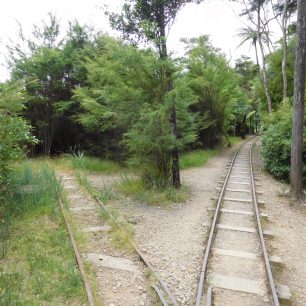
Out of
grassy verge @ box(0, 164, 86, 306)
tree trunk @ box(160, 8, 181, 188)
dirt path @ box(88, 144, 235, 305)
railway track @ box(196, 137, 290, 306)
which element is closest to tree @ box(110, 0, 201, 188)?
tree trunk @ box(160, 8, 181, 188)

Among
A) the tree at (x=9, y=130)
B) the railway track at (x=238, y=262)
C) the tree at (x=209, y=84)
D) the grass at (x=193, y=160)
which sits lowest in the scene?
the railway track at (x=238, y=262)

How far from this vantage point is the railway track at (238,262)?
3740mm

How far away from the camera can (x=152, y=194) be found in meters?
8.07

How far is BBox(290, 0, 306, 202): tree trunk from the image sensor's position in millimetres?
7449

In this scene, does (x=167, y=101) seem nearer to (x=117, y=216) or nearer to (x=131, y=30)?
(x=131, y=30)

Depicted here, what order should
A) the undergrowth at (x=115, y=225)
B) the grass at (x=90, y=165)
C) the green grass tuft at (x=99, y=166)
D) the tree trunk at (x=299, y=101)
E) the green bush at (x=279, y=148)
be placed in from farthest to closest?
1. the green grass tuft at (x=99, y=166)
2. the grass at (x=90, y=165)
3. the green bush at (x=279, y=148)
4. the tree trunk at (x=299, y=101)
5. the undergrowth at (x=115, y=225)

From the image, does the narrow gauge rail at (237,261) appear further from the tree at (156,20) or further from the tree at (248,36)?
the tree at (248,36)

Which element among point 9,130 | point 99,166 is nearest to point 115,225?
point 9,130

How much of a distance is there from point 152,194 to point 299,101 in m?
4.87

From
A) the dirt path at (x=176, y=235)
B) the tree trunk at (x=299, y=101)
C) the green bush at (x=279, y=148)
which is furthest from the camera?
the green bush at (x=279, y=148)

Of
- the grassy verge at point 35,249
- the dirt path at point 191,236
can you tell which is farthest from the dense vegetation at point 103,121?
the dirt path at point 191,236

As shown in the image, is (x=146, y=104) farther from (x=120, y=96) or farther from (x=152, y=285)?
(x=152, y=285)

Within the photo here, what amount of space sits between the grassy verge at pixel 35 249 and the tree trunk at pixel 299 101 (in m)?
6.49

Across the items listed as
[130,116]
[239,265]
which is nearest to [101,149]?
[130,116]
